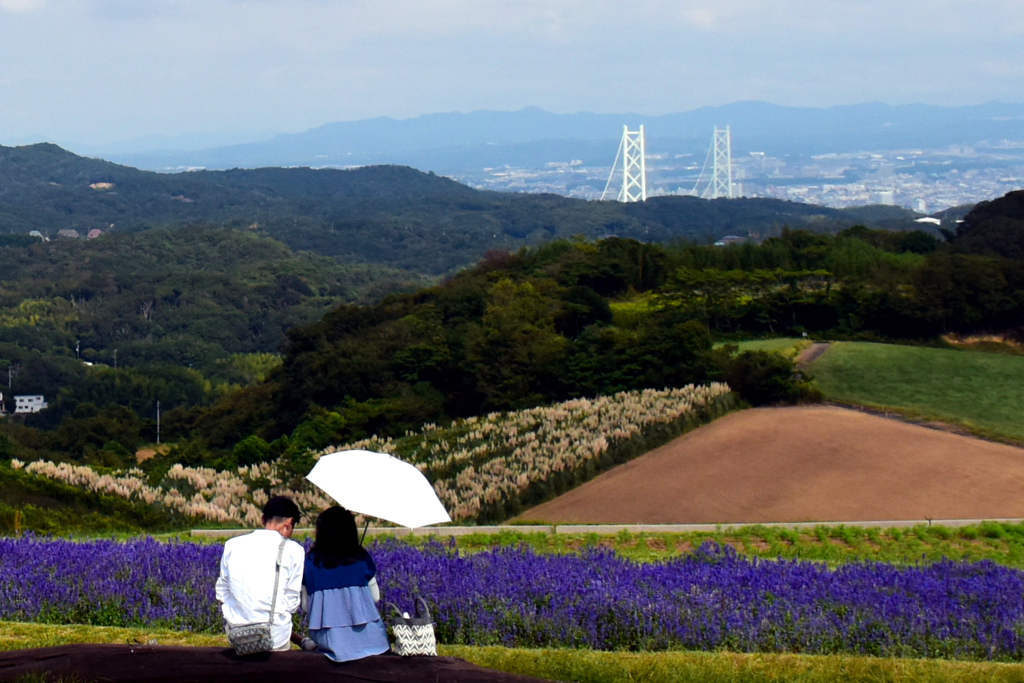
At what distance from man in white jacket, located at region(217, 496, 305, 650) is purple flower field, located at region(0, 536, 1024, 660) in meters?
2.04

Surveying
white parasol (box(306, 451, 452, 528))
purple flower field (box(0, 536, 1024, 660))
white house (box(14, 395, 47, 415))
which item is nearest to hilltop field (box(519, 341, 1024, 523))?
purple flower field (box(0, 536, 1024, 660))

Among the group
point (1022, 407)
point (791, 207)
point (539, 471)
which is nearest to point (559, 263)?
point (1022, 407)

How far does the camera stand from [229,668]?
5.96 m

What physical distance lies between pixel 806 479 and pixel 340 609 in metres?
11.7

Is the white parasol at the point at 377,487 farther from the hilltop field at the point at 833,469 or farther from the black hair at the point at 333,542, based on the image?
the hilltop field at the point at 833,469

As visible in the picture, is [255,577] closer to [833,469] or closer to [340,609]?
[340,609]

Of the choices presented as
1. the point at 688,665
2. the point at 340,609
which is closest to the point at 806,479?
the point at 688,665

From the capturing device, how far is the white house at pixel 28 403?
78125 mm

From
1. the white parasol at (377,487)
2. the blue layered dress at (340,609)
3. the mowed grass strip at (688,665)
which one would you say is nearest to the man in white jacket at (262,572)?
Answer: the blue layered dress at (340,609)

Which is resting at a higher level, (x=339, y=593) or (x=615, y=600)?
(x=339, y=593)

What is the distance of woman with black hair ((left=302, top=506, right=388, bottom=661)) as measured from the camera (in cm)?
605

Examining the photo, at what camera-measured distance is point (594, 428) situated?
64.1 feet

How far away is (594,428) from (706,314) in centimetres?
1105

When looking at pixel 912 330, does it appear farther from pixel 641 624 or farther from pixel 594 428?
pixel 641 624
